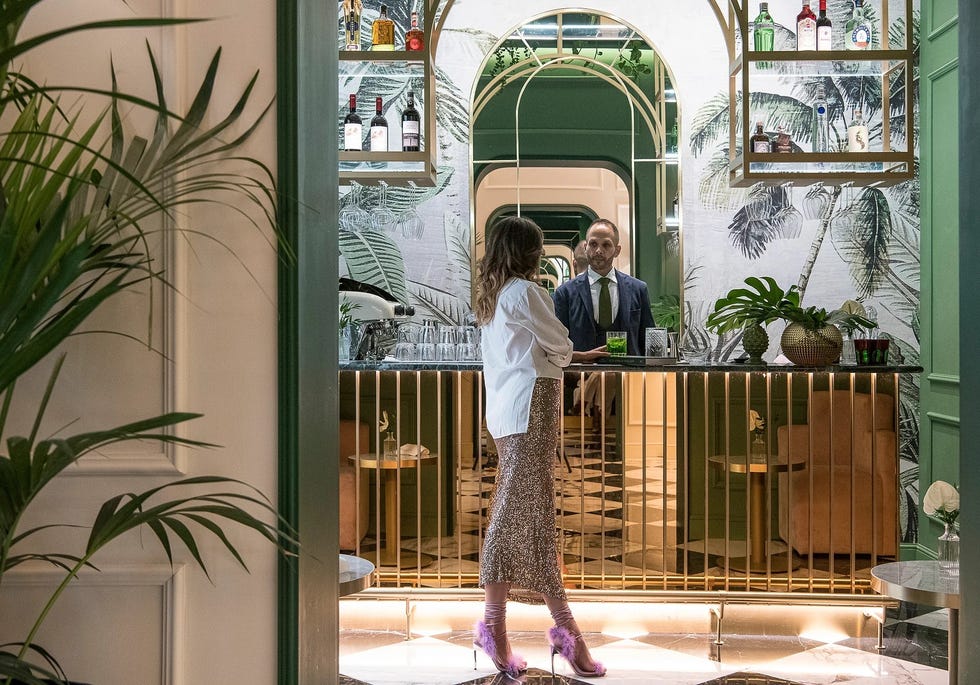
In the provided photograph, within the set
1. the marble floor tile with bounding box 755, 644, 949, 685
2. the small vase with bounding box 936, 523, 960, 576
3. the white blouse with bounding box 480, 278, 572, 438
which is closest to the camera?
the small vase with bounding box 936, 523, 960, 576

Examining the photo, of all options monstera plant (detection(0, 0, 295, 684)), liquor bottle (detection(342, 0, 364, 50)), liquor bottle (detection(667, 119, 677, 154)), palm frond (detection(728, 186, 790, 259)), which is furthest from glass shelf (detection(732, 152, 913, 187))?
monstera plant (detection(0, 0, 295, 684))

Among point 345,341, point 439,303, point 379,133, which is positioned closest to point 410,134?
point 379,133

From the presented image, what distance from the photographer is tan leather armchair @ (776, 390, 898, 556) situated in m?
3.98

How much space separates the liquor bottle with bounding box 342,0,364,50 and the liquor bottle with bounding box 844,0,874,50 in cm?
246

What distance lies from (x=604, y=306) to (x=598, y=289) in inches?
4.1

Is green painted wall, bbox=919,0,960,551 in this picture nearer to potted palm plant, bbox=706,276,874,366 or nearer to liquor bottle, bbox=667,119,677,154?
potted palm plant, bbox=706,276,874,366

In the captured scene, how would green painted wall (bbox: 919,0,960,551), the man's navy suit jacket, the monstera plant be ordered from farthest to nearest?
1. the man's navy suit jacket
2. green painted wall (bbox: 919,0,960,551)
3. the monstera plant

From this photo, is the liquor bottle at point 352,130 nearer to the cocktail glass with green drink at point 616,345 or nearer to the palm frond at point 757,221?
the cocktail glass with green drink at point 616,345

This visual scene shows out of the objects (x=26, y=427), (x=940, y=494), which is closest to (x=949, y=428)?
(x=940, y=494)

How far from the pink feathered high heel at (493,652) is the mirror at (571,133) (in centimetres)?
257

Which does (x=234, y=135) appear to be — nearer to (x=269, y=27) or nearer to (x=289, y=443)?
(x=269, y=27)

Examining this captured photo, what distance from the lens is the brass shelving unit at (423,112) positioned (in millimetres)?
4547

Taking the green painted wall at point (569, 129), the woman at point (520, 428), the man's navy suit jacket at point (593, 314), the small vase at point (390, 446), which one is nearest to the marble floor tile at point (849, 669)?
the woman at point (520, 428)

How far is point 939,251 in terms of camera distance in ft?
16.9
